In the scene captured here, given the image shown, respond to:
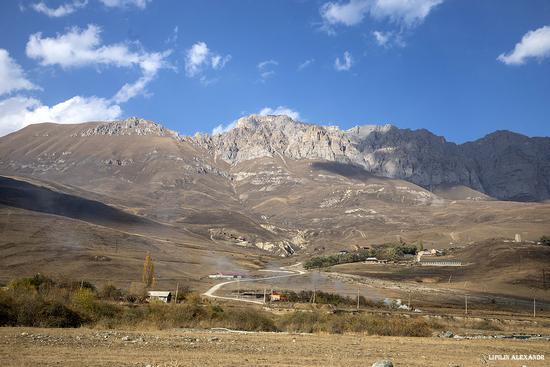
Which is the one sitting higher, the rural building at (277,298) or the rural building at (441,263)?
the rural building at (441,263)

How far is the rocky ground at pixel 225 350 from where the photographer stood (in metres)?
16.8

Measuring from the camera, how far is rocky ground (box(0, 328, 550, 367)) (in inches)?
660

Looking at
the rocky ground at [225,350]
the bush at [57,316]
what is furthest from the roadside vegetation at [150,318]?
the rocky ground at [225,350]

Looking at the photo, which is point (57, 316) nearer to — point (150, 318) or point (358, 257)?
point (150, 318)


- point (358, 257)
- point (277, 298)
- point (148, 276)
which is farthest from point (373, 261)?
point (277, 298)

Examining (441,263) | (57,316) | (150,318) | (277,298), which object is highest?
(441,263)

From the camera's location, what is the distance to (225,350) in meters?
20.2

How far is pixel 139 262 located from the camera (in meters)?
120

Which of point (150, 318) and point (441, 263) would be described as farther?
point (441, 263)

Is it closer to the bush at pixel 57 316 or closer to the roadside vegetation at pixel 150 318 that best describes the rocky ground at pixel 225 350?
the bush at pixel 57 316

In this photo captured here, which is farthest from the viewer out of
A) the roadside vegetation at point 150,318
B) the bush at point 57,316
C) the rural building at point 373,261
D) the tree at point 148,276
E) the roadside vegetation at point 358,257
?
the roadside vegetation at point 358,257

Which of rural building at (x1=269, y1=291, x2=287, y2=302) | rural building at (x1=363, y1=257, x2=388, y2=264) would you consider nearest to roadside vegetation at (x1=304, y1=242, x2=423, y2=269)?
rural building at (x1=363, y1=257, x2=388, y2=264)

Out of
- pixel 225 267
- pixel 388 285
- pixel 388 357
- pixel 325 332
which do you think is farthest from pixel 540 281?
pixel 388 357

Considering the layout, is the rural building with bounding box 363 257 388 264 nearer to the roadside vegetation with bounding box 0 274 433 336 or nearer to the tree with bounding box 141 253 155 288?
the tree with bounding box 141 253 155 288
